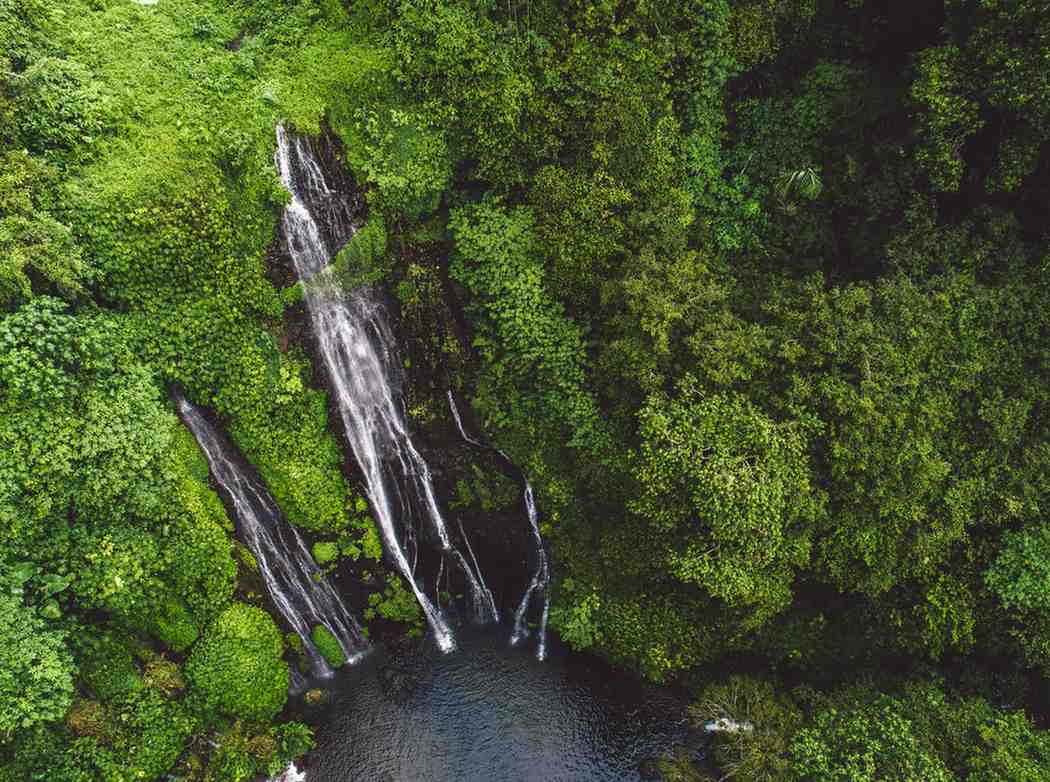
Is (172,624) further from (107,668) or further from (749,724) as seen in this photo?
(749,724)

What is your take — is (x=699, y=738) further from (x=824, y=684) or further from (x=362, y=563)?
(x=362, y=563)

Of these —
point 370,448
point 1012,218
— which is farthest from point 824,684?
point 370,448

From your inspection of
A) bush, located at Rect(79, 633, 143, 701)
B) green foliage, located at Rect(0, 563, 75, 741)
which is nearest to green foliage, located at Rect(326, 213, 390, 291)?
green foliage, located at Rect(0, 563, 75, 741)

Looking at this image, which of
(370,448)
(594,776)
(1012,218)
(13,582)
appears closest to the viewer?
(13,582)

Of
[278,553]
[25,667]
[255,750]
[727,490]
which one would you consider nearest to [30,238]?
[25,667]

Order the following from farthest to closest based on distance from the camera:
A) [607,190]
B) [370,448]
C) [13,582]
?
1. [370,448]
2. [607,190]
3. [13,582]

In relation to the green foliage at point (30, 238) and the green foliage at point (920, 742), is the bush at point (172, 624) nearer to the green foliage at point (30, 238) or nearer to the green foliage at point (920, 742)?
the green foliage at point (30, 238)
